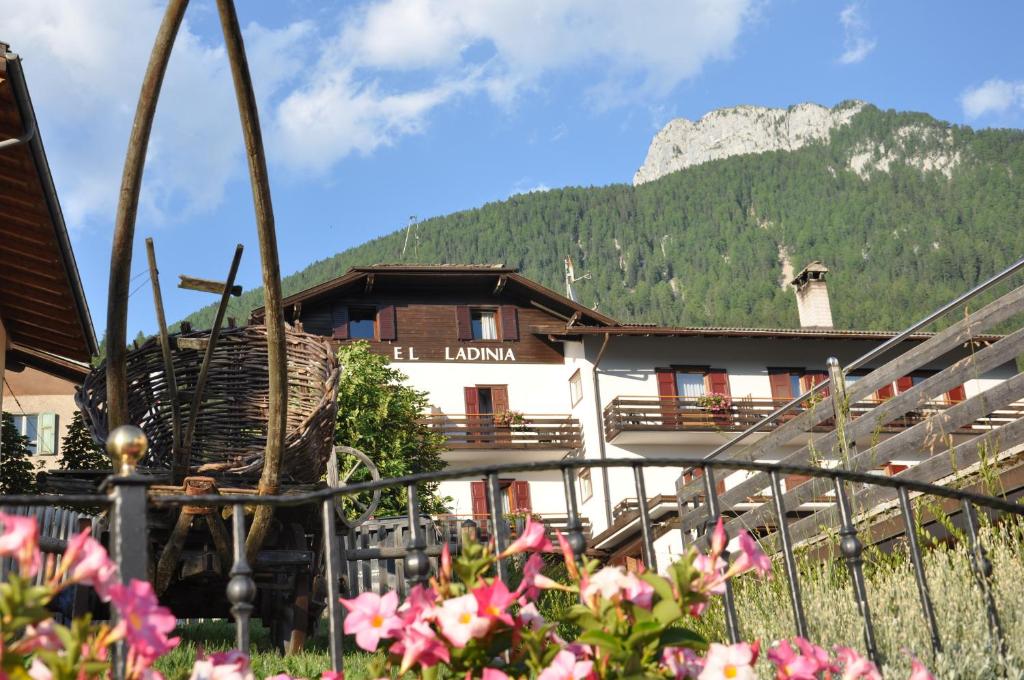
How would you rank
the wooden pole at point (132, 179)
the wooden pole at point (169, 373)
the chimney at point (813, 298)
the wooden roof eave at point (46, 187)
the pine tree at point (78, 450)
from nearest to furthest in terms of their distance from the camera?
the wooden pole at point (132, 179) < the wooden pole at point (169, 373) < the wooden roof eave at point (46, 187) < the pine tree at point (78, 450) < the chimney at point (813, 298)

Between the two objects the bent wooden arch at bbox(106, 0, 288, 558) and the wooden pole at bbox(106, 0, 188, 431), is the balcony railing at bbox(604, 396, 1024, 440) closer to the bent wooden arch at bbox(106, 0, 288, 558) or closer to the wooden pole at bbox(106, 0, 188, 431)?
the bent wooden arch at bbox(106, 0, 288, 558)

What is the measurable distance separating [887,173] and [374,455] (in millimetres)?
126444

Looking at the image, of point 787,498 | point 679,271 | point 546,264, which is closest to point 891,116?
point 679,271

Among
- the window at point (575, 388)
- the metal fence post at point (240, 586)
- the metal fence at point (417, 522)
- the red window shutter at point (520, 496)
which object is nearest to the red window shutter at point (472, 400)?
the red window shutter at point (520, 496)

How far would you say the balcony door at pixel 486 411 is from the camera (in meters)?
28.9

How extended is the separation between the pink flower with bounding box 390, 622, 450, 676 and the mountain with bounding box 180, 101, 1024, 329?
276ft

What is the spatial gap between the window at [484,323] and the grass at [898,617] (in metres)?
24.5

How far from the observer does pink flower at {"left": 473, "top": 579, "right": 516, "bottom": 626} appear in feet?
6.94

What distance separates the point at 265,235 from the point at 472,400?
25.8 m

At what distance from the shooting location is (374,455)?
21078 mm

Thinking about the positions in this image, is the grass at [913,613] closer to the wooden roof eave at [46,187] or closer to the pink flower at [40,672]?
the pink flower at [40,672]

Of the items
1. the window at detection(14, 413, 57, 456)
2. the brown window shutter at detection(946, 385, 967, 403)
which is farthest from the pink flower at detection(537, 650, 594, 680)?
the brown window shutter at detection(946, 385, 967, 403)

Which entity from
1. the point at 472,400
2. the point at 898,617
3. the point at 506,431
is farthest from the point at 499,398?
the point at 898,617

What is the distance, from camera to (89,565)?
1.96 meters
